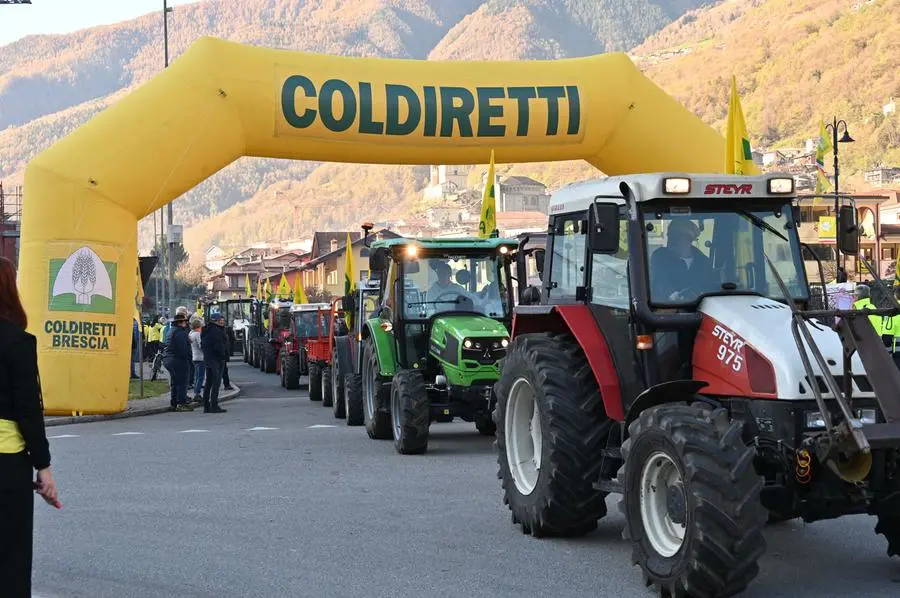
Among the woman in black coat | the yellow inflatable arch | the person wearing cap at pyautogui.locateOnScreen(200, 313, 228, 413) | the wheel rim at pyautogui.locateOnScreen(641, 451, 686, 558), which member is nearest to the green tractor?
the yellow inflatable arch

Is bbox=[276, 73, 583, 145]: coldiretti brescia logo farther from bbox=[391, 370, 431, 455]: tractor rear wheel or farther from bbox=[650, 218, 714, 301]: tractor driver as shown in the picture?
bbox=[650, 218, 714, 301]: tractor driver

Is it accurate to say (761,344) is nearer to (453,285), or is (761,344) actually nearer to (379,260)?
(379,260)

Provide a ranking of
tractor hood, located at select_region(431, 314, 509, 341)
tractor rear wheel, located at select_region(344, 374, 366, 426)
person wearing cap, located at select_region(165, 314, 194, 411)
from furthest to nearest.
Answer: person wearing cap, located at select_region(165, 314, 194, 411) → tractor rear wheel, located at select_region(344, 374, 366, 426) → tractor hood, located at select_region(431, 314, 509, 341)

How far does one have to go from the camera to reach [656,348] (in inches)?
305

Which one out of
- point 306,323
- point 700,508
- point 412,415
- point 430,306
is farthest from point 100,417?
point 700,508

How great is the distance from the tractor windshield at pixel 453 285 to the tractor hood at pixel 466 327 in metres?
0.23

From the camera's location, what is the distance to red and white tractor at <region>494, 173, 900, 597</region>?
6.44 m

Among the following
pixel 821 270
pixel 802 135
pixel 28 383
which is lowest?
pixel 28 383

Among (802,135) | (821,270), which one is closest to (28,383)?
(821,270)

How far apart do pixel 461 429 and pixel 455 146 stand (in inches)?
195

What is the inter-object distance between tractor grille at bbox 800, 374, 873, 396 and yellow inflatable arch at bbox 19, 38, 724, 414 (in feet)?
44.5

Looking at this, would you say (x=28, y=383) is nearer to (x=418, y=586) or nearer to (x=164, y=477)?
(x=418, y=586)

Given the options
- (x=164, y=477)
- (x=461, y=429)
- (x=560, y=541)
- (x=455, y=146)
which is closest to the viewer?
(x=560, y=541)

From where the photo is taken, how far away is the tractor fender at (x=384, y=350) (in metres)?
15.9
